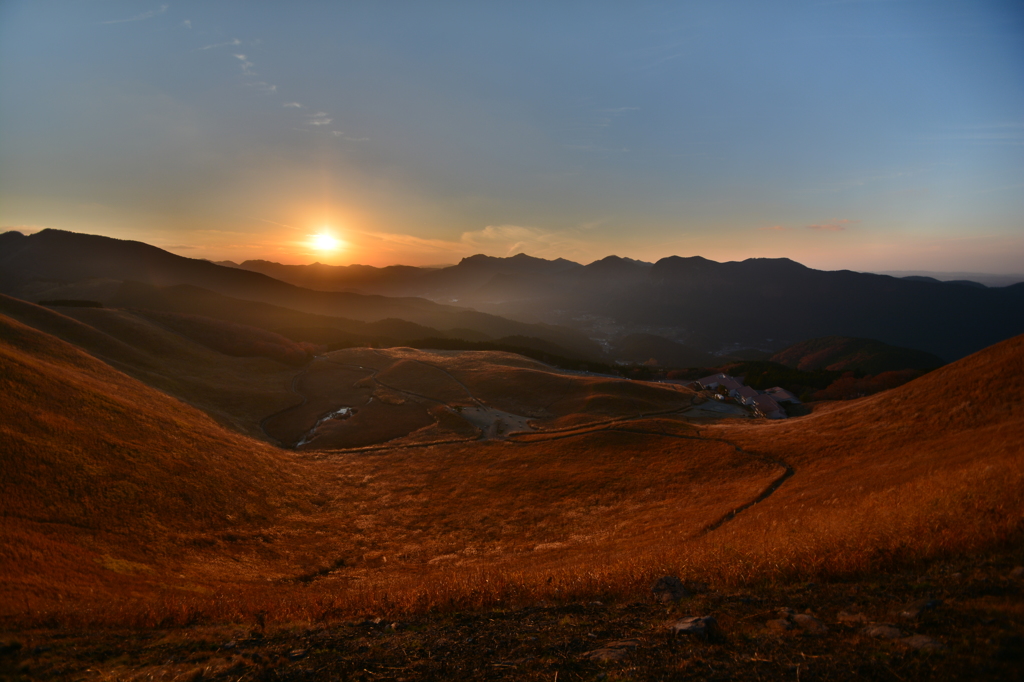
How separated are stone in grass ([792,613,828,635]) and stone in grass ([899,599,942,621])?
136 centimetres

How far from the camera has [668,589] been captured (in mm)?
10727

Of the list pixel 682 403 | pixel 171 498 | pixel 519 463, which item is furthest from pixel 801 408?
pixel 171 498

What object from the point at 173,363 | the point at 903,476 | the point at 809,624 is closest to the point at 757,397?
the point at 903,476

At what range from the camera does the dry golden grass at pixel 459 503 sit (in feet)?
40.3

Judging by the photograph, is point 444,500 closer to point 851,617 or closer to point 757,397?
point 851,617

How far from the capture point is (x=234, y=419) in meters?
57.1

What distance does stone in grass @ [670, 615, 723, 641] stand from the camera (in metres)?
7.84

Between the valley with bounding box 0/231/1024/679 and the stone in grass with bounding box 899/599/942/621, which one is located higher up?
the stone in grass with bounding box 899/599/942/621

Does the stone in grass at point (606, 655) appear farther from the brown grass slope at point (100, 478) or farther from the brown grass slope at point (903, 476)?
the brown grass slope at point (100, 478)

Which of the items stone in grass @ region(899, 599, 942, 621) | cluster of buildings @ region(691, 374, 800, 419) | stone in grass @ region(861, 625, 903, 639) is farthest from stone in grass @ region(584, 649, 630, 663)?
cluster of buildings @ region(691, 374, 800, 419)

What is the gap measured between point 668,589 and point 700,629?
3019 mm

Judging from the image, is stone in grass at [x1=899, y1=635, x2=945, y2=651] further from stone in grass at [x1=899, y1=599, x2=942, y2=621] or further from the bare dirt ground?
stone in grass at [x1=899, y1=599, x2=942, y2=621]

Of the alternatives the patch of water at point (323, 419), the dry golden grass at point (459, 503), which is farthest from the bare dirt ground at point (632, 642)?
the patch of water at point (323, 419)

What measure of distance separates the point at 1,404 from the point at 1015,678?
158 ft
